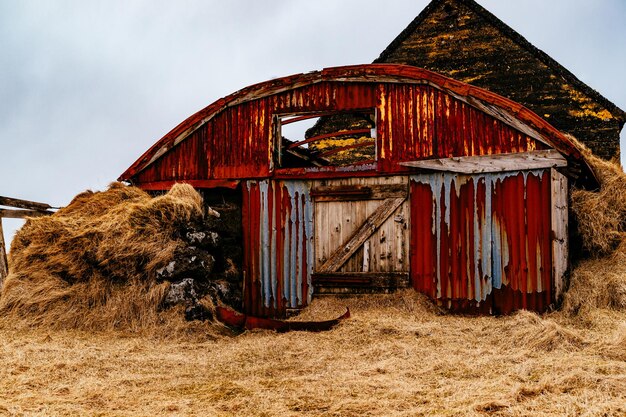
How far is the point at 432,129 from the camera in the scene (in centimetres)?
1029

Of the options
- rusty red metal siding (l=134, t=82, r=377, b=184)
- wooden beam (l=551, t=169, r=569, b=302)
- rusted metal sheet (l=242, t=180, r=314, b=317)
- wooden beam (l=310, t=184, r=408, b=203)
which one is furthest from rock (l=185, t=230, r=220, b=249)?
wooden beam (l=551, t=169, r=569, b=302)

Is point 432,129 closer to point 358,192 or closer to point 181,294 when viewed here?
point 358,192

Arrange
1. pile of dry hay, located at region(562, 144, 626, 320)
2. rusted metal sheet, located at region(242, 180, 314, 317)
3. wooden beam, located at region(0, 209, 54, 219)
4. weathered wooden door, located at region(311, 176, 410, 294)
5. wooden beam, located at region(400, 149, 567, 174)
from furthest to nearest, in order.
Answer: wooden beam, located at region(0, 209, 54, 219) < rusted metal sheet, located at region(242, 180, 314, 317) < weathered wooden door, located at region(311, 176, 410, 294) < wooden beam, located at region(400, 149, 567, 174) < pile of dry hay, located at region(562, 144, 626, 320)

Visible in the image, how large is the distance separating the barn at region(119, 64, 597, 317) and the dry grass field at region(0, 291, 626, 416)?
0.96 meters

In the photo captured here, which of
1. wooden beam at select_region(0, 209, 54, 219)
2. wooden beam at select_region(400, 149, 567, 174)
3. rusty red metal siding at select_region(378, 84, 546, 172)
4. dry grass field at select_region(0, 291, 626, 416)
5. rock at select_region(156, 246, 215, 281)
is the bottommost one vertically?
dry grass field at select_region(0, 291, 626, 416)

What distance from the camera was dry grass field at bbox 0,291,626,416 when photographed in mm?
5000

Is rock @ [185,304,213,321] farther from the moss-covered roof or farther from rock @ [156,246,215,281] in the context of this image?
the moss-covered roof

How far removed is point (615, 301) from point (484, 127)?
340 cm

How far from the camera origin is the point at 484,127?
997 centimetres

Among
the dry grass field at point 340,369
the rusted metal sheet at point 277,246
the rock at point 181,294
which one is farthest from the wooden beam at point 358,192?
the rock at point 181,294

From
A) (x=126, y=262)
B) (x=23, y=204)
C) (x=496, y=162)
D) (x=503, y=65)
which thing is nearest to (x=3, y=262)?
(x=23, y=204)

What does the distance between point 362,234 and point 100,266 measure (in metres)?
4.47

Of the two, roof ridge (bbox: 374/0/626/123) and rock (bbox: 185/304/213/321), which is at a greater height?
roof ridge (bbox: 374/0/626/123)

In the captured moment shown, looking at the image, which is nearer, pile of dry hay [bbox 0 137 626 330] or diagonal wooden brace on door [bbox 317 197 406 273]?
pile of dry hay [bbox 0 137 626 330]
